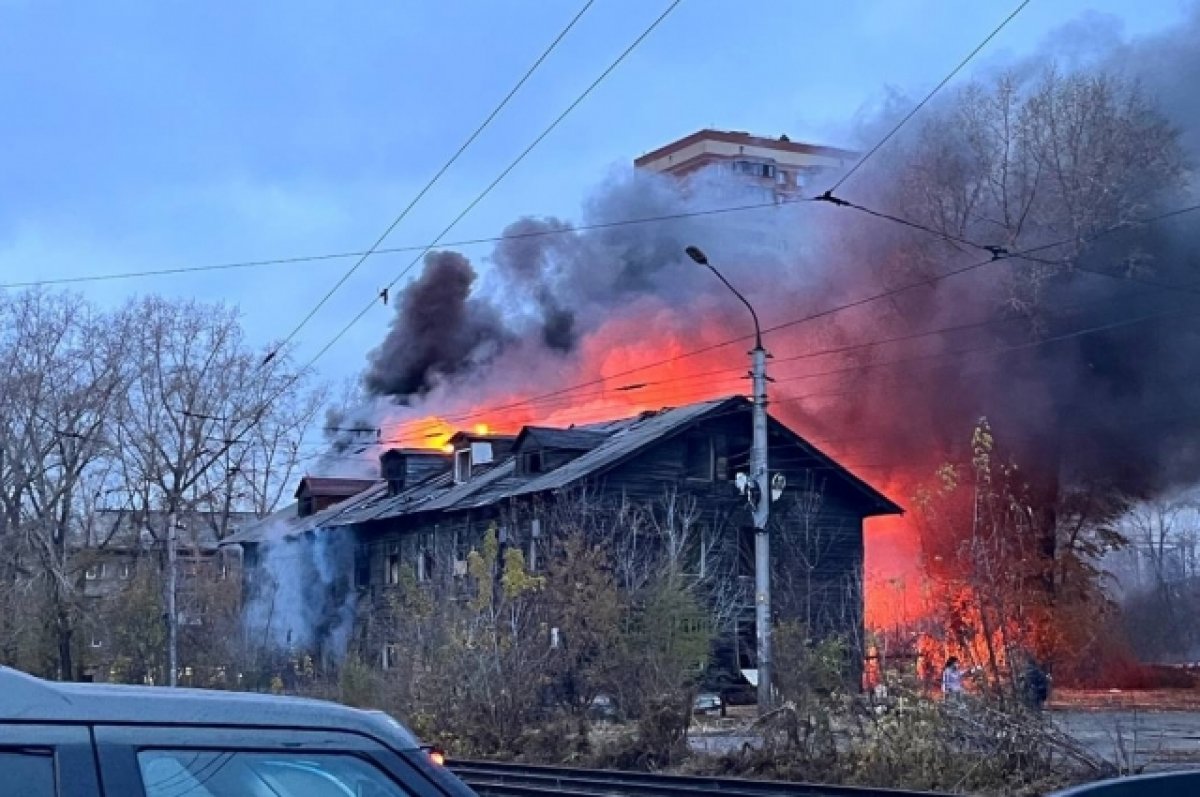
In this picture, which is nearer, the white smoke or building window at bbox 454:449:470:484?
building window at bbox 454:449:470:484

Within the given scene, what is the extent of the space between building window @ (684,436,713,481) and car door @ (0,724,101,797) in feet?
119

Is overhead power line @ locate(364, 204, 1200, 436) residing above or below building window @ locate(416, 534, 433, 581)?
above

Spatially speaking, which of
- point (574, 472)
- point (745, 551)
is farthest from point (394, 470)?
point (745, 551)

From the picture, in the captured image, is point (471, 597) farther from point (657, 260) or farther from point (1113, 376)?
point (657, 260)

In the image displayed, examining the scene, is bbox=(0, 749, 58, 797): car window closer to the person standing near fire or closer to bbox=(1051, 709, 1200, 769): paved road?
bbox=(1051, 709, 1200, 769): paved road

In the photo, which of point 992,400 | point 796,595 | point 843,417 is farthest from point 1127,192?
point 796,595

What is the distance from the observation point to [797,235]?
51.0m

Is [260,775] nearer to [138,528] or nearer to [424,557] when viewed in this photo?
[424,557]

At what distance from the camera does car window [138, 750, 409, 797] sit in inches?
102

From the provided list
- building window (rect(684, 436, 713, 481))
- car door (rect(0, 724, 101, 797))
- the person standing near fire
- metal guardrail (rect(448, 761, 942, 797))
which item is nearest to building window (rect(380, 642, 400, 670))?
metal guardrail (rect(448, 761, 942, 797))

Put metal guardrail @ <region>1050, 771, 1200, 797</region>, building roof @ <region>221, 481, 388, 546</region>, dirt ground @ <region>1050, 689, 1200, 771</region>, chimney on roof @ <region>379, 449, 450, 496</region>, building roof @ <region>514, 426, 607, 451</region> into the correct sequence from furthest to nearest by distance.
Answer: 1. building roof @ <region>221, 481, 388, 546</region>
2. chimney on roof @ <region>379, 449, 450, 496</region>
3. building roof @ <region>514, 426, 607, 451</region>
4. dirt ground @ <region>1050, 689, 1200, 771</region>
5. metal guardrail @ <region>1050, 771, 1200, 797</region>

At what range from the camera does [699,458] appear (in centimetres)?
3916

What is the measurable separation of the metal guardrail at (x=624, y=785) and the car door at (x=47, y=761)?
41.3 ft

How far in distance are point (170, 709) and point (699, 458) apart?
36.6 m
